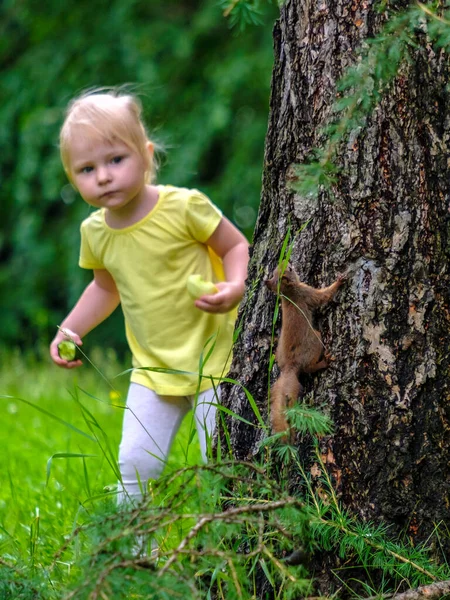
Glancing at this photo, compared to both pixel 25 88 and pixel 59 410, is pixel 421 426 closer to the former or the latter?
pixel 59 410

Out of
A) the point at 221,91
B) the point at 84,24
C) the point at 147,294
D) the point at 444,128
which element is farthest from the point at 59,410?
the point at 84,24

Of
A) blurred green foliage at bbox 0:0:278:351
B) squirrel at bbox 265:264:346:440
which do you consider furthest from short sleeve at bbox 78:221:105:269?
blurred green foliage at bbox 0:0:278:351

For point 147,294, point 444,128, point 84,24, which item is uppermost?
point 84,24

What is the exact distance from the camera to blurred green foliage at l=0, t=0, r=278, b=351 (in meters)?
6.22

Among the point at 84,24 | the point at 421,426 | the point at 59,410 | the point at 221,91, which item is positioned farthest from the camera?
the point at 84,24

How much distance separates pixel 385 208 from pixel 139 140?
1150mm

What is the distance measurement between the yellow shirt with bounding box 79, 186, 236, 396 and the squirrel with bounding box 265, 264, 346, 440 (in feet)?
2.63

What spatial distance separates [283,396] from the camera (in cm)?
184

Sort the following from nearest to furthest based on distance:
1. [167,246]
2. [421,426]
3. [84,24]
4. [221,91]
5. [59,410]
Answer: [421,426], [167,246], [59,410], [221,91], [84,24]

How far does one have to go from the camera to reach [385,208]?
1.82m

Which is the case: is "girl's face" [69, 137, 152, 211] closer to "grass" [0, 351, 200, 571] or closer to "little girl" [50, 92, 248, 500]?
"little girl" [50, 92, 248, 500]

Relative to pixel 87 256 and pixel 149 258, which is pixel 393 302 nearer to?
pixel 149 258

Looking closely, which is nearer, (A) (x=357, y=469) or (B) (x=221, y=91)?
(A) (x=357, y=469)

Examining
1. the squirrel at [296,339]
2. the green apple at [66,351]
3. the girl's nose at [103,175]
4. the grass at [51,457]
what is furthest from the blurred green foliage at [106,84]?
the squirrel at [296,339]
